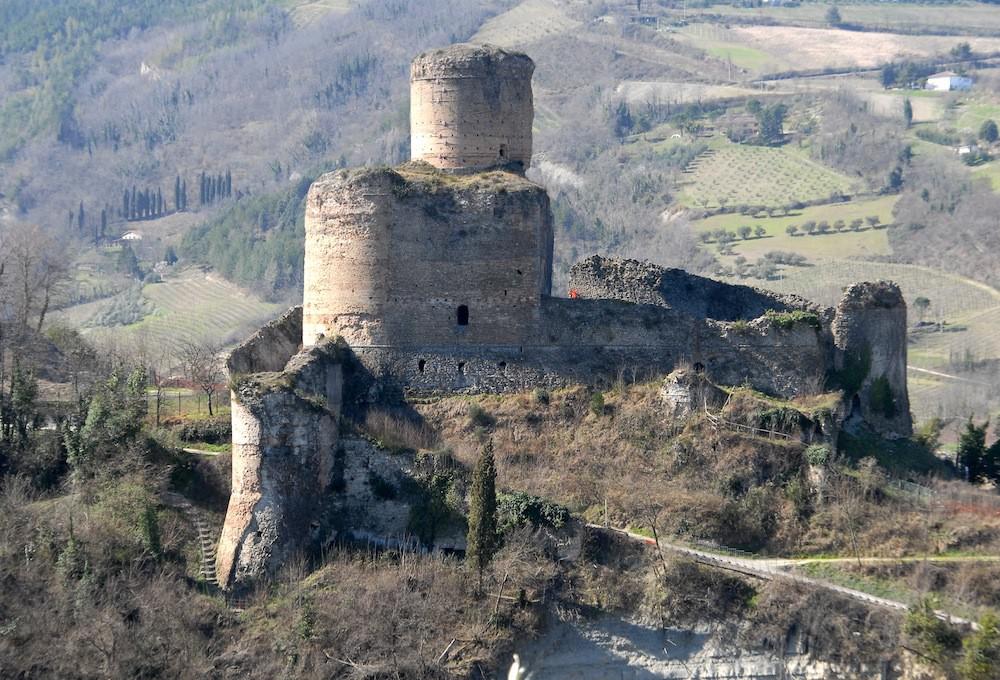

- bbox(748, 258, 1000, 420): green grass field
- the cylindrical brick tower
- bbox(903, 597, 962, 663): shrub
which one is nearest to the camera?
bbox(903, 597, 962, 663): shrub

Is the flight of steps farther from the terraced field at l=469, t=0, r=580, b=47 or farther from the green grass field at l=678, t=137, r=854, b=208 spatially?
the terraced field at l=469, t=0, r=580, b=47

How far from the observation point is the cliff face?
47281 mm

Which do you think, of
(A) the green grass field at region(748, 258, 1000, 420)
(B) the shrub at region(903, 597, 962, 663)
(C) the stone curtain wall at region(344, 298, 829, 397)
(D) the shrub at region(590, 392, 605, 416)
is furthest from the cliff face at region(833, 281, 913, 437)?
(A) the green grass field at region(748, 258, 1000, 420)

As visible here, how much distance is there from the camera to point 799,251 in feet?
381

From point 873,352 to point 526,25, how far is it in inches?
5627

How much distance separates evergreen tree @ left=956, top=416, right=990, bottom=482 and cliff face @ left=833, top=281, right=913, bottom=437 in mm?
1666

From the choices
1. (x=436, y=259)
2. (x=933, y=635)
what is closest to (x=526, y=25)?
(x=436, y=259)

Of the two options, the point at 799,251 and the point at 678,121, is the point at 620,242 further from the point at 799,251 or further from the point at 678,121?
the point at 678,121

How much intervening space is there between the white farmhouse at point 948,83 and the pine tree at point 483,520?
139184mm

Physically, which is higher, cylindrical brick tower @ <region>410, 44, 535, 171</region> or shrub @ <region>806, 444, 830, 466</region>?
cylindrical brick tower @ <region>410, 44, 535, 171</region>

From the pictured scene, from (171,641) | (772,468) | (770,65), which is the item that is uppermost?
(770,65)

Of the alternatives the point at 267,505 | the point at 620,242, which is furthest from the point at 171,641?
the point at 620,242

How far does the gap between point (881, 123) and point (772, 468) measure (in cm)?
11964

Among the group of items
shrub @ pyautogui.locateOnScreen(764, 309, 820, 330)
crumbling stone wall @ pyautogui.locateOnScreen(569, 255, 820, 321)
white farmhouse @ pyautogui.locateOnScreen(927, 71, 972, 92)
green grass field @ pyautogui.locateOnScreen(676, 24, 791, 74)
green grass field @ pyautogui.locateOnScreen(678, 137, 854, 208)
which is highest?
green grass field @ pyautogui.locateOnScreen(676, 24, 791, 74)
